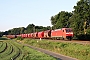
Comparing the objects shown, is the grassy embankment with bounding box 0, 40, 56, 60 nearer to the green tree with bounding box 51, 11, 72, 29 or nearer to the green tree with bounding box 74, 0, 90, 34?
the green tree with bounding box 74, 0, 90, 34

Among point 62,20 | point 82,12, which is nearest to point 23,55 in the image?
point 82,12

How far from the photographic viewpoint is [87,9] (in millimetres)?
70125

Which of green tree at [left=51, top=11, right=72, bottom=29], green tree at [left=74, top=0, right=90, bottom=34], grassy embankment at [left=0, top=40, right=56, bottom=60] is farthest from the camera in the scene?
green tree at [left=51, top=11, right=72, bottom=29]

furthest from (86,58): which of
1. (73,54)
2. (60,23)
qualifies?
(60,23)

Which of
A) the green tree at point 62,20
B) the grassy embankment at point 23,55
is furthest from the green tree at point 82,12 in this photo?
the green tree at point 62,20

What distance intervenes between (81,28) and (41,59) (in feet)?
144

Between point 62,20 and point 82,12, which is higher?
point 62,20

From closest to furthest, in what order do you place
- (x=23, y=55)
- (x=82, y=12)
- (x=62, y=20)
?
1. (x=23, y=55)
2. (x=82, y=12)
3. (x=62, y=20)

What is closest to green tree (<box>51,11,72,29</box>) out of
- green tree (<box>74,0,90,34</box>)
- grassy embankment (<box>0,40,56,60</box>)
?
green tree (<box>74,0,90,34</box>)

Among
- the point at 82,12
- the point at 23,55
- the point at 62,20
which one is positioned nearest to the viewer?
the point at 23,55

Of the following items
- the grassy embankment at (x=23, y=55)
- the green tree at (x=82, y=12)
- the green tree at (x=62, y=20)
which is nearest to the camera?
the grassy embankment at (x=23, y=55)

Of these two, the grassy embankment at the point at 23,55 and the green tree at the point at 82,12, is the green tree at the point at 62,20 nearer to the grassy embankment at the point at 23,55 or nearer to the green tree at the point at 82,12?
the green tree at the point at 82,12

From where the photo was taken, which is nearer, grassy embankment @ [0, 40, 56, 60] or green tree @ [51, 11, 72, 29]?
grassy embankment @ [0, 40, 56, 60]

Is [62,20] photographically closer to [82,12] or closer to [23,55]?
[82,12]
